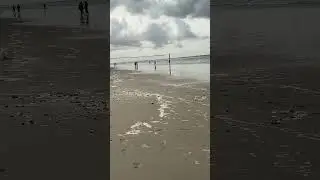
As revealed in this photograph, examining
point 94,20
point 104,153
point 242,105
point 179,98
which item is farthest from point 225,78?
point 94,20

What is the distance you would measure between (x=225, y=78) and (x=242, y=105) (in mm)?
2626

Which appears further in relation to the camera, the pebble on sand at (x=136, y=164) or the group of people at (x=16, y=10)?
the group of people at (x=16, y=10)

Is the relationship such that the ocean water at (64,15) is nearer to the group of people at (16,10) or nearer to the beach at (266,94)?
the group of people at (16,10)

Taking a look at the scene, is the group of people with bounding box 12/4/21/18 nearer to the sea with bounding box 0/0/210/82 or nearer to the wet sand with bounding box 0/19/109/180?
the sea with bounding box 0/0/210/82

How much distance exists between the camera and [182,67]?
16312 mm

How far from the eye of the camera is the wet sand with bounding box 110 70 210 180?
Answer: 226 inches

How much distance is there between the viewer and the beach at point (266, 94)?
592cm

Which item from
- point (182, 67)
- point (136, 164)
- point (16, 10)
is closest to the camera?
point (136, 164)

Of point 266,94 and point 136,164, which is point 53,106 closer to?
point 136,164

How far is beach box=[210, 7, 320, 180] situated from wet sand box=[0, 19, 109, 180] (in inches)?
67.6

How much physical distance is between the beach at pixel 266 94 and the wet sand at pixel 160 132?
0.86ft

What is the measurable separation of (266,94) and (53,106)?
397cm

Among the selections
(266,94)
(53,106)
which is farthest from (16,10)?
Answer: (266,94)

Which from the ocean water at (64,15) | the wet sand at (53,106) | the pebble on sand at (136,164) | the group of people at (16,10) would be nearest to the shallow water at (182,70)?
the ocean water at (64,15)
